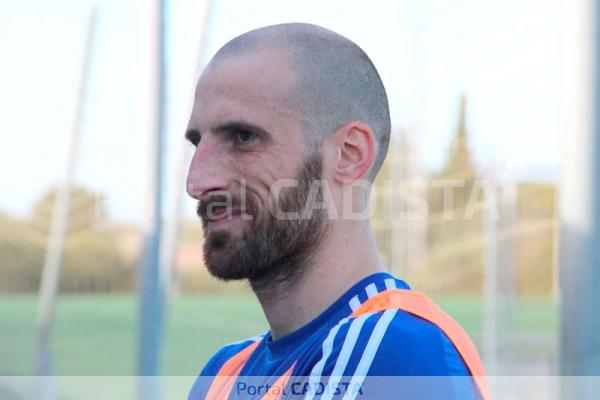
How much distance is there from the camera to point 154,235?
176cm

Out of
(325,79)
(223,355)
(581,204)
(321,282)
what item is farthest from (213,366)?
(581,204)

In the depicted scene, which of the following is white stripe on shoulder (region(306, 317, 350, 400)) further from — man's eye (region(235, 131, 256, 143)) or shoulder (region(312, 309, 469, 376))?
man's eye (region(235, 131, 256, 143))

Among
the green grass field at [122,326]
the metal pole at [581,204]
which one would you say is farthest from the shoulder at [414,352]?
the green grass field at [122,326]

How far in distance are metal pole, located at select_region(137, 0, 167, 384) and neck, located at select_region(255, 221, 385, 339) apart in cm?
103

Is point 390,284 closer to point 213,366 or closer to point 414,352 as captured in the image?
point 414,352

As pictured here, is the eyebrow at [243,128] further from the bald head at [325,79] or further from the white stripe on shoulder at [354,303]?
the white stripe on shoulder at [354,303]

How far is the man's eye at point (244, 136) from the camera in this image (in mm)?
714

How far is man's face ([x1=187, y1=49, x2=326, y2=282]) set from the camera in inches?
28.1

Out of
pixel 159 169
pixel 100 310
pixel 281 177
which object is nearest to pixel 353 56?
pixel 281 177

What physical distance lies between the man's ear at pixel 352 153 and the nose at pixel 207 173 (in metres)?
0.09

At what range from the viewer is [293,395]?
67 centimetres

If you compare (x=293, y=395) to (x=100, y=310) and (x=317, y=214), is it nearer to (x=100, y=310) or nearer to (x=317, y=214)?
(x=317, y=214)

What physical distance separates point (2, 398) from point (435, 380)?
14.3ft

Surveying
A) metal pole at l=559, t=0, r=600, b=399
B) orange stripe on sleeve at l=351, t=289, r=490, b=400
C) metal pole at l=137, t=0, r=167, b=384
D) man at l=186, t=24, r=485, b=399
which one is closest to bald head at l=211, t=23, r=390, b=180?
man at l=186, t=24, r=485, b=399
